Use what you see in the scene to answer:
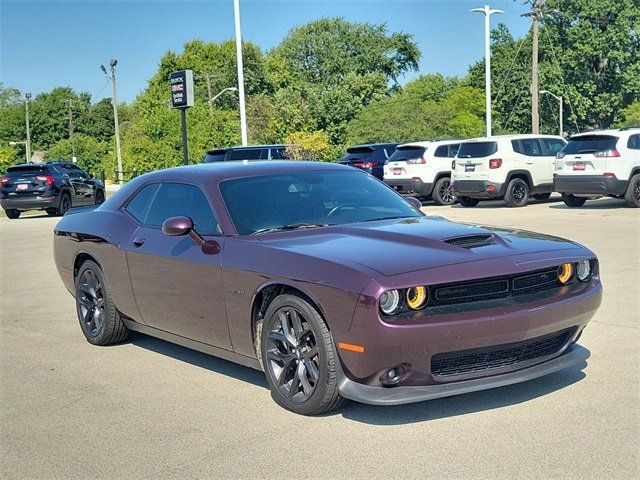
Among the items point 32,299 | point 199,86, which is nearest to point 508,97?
point 199,86

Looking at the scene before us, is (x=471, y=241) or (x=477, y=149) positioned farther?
(x=477, y=149)

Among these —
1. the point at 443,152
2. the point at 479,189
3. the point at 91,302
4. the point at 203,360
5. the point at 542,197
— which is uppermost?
the point at 443,152

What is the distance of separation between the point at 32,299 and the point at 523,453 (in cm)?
709

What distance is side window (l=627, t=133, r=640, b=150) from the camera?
1825cm

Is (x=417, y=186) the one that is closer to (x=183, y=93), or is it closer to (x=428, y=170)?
(x=428, y=170)

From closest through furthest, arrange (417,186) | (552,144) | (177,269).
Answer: (177,269) < (552,144) < (417,186)

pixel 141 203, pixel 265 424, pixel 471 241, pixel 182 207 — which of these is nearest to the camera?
pixel 265 424

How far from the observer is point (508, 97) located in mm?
70375

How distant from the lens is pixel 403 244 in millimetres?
4891

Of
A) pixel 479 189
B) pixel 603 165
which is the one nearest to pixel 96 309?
pixel 603 165

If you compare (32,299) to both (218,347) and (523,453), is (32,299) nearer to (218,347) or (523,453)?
(218,347)

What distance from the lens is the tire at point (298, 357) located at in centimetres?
458

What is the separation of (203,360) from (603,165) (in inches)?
557

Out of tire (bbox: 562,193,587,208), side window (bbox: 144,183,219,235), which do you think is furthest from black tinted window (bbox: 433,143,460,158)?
side window (bbox: 144,183,219,235)
